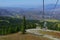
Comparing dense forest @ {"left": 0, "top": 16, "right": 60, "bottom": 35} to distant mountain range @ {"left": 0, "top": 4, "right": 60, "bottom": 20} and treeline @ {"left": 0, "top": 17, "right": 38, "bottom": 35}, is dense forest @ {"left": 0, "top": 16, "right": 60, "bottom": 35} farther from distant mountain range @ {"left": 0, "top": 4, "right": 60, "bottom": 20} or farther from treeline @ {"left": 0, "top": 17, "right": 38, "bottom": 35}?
distant mountain range @ {"left": 0, "top": 4, "right": 60, "bottom": 20}

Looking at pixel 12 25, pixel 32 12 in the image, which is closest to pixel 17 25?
pixel 12 25

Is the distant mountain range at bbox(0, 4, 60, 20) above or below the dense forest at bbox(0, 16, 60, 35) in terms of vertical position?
above

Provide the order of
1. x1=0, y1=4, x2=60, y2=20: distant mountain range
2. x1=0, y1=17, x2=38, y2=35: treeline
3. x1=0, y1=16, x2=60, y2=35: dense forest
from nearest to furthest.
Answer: x1=0, y1=16, x2=60, y2=35: dense forest, x1=0, y1=17, x2=38, y2=35: treeline, x1=0, y1=4, x2=60, y2=20: distant mountain range

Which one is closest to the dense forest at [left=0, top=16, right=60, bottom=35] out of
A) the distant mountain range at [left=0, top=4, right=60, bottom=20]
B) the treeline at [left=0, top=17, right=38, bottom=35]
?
the treeline at [left=0, top=17, right=38, bottom=35]

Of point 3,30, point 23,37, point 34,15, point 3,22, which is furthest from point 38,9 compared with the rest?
point 23,37

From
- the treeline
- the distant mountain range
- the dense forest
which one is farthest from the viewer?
the distant mountain range

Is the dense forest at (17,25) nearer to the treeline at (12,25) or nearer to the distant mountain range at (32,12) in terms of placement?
the treeline at (12,25)

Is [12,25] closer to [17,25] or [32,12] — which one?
[17,25]

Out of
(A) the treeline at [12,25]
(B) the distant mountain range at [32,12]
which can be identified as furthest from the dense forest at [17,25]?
(B) the distant mountain range at [32,12]
